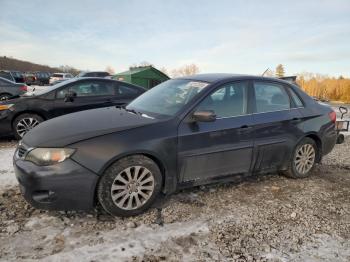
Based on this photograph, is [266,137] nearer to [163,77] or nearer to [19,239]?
[19,239]

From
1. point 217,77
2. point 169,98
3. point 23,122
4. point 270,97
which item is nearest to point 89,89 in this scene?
point 23,122

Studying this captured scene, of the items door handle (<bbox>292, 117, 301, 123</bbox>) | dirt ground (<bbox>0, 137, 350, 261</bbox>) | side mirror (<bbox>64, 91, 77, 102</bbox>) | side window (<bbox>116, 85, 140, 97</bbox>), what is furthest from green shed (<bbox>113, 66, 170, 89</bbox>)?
dirt ground (<bbox>0, 137, 350, 261</bbox>)

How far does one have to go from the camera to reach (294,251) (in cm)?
288

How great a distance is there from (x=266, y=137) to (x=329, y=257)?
1743 mm

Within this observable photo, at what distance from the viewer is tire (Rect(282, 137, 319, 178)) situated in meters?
4.68

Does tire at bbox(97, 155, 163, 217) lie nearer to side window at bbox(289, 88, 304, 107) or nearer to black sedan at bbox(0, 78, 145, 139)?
side window at bbox(289, 88, 304, 107)

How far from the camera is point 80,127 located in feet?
11.1

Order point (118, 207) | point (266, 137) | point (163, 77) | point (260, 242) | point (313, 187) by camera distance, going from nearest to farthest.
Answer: point (260, 242), point (118, 207), point (266, 137), point (313, 187), point (163, 77)

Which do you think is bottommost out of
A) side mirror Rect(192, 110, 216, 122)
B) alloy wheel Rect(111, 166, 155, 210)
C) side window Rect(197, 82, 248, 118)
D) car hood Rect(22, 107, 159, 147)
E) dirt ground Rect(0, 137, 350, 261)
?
dirt ground Rect(0, 137, 350, 261)

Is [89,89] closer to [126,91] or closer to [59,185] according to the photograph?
[126,91]

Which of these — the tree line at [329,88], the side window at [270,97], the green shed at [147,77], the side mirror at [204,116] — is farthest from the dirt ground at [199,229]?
the tree line at [329,88]

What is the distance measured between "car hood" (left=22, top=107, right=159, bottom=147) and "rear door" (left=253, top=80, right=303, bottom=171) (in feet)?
5.00

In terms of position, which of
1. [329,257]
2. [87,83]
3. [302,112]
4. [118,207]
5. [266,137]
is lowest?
[329,257]

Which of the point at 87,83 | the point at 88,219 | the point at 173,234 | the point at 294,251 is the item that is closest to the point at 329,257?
the point at 294,251
